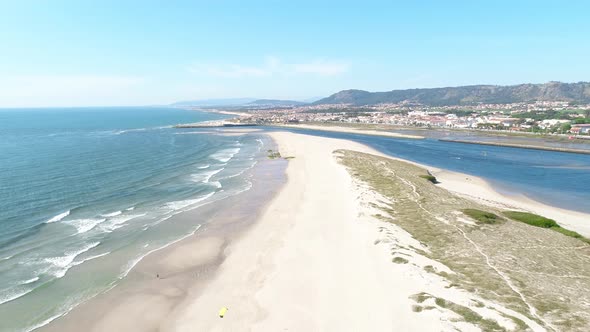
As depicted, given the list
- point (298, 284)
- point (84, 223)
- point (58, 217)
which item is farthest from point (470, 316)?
point (58, 217)

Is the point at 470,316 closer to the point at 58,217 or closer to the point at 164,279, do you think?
the point at 164,279

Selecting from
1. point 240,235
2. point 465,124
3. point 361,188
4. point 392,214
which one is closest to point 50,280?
point 240,235

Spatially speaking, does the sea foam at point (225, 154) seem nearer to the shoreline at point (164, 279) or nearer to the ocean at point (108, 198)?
the ocean at point (108, 198)

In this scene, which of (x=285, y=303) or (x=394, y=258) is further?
(x=394, y=258)

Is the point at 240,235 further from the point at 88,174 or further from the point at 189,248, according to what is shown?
the point at 88,174

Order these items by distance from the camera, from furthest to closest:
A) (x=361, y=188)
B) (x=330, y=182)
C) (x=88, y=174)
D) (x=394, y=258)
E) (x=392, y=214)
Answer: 1. (x=88, y=174)
2. (x=330, y=182)
3. (x=361, y=188)
4. (x=392, y=214)
5. (x=394, y=258)

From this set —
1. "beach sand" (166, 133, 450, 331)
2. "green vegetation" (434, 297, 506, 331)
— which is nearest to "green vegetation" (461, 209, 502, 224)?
"beach sand" (166, 133, 450, 331)
